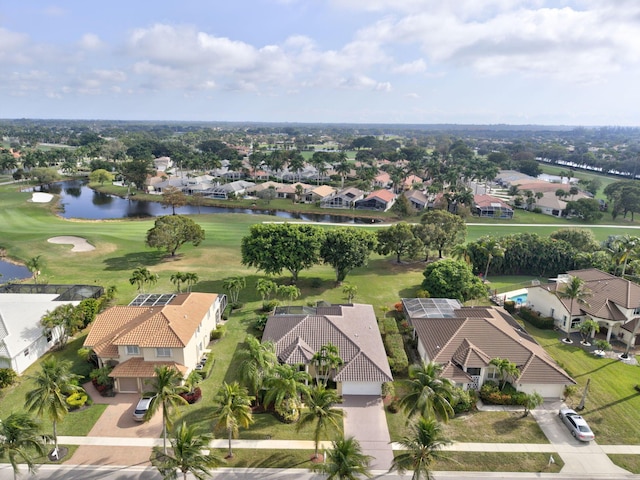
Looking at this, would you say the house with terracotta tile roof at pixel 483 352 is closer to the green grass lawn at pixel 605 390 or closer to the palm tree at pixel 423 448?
the green grass lawn at pixel 605 390

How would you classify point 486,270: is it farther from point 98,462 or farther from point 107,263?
point 107,263

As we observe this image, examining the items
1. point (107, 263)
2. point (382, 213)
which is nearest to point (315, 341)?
point (107, 263)

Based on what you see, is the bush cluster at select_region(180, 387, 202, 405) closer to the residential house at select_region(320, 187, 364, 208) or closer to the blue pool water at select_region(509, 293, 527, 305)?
the blue pool water at select_region(509, 293, 527, 305)

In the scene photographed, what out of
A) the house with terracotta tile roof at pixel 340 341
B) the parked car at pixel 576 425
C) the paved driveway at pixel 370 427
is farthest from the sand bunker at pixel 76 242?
the parked car at pixel 576 425

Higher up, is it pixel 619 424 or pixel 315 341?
pixel 315 341

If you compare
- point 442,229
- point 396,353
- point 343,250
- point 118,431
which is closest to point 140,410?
point 118,431

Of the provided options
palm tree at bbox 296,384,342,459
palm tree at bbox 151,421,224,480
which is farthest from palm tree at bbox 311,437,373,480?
palm tree at bbox 151,421,224,480
